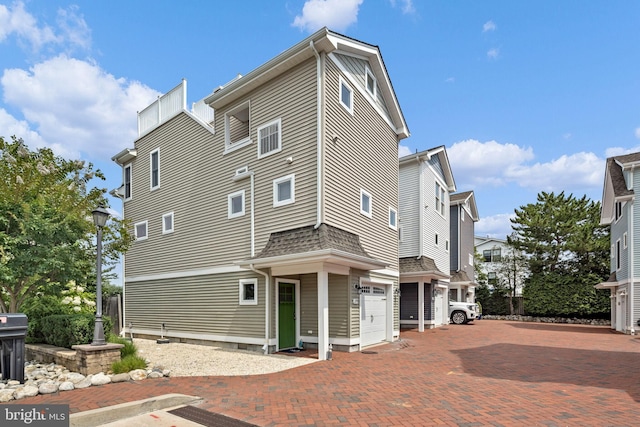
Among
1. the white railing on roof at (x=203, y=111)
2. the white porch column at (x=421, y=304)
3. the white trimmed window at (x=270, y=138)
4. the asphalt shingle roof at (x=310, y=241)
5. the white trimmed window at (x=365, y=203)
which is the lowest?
the white porch column at (x=421, y=304)

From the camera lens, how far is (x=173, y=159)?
15.5 metres

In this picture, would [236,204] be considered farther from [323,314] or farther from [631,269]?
[631,269]

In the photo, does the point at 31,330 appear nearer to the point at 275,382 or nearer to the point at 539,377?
the point at 275,382

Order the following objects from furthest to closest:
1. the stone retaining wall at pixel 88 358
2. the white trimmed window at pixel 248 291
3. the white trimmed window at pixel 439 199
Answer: the white trimmed window at pixel 439 199 < the white trimmed window at pixel 248 291 < the stone retaining wall at pixel 88 358

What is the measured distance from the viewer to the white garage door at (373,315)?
1206 centimetres

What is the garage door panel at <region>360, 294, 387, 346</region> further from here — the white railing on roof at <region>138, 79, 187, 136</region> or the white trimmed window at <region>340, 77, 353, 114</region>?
the white railing on roof at <region>138, 79, 187, 136</region>

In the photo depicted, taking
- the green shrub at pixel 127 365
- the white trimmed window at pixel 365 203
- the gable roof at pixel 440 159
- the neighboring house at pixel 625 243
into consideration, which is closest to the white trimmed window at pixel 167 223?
the white trimmed window at pixel 365 203

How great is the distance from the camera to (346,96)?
12.3 meters

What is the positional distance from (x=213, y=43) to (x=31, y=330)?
377 inches

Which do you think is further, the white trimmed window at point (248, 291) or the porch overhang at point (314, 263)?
the white trimmed window at point (248, 291)

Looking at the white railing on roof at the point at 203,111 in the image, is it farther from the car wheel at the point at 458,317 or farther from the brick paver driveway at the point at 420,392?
the car wheel at the point at 458,317

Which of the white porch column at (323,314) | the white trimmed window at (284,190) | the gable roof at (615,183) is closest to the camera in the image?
the white porch column at (323,314)

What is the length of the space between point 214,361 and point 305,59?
8642 millimetres

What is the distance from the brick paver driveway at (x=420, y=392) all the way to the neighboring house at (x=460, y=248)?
1526 centimetres
